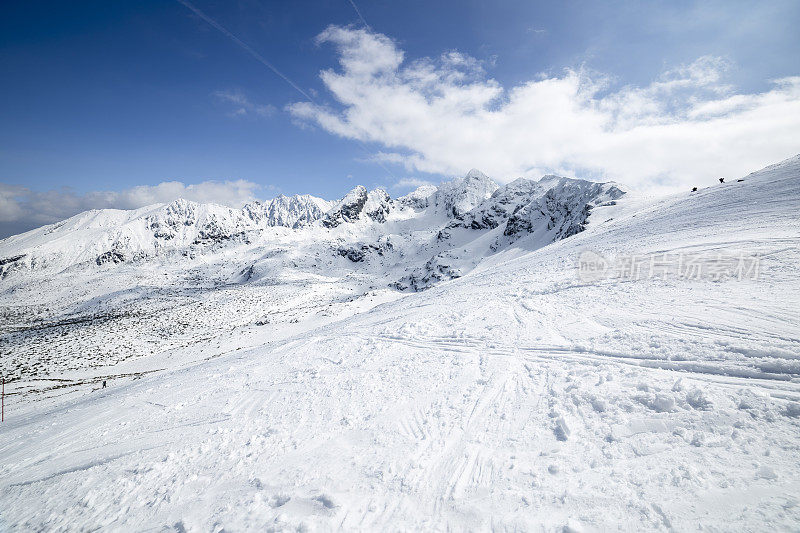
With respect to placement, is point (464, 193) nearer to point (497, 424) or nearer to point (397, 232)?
point (397, 232)

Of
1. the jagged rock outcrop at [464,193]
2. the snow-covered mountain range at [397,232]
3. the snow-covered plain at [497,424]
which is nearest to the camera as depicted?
the snow-covered plain at [497,424]

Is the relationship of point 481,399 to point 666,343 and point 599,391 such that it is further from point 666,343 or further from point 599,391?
point 666,343

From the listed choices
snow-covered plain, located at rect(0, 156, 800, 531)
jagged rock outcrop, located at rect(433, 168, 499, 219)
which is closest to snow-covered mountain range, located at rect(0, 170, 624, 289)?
jagged rock outcrop, located at rect(433, 168, 499, 219)

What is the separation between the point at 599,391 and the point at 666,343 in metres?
2.51

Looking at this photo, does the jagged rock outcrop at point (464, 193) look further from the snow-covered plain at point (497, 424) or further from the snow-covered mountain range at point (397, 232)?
the snow-covered plain at point (497, 424)

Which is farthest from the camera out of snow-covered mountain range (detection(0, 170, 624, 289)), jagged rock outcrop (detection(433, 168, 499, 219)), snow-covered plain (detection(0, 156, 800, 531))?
jagged rock outcrop (detection(433, 168, 499, 219))

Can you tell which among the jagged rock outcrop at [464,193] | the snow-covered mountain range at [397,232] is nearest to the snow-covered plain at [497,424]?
the snow-covered mountain range at [397,232]

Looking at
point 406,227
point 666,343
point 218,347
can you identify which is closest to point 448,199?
point 406,227

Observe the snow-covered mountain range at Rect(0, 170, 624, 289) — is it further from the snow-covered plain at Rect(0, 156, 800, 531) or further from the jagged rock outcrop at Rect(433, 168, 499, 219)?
the snow-covered plain at Rect(0, 156, 800, 531)

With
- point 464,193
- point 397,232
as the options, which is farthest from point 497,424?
point 464,193

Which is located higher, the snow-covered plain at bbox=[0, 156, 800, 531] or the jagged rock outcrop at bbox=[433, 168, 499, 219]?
the jagged rock outcrop at bbox=[433, 168, 499, 219]

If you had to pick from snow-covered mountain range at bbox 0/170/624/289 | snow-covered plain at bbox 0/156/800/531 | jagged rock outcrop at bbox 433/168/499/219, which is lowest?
snow-covered plain at bbox 0/156/800/531

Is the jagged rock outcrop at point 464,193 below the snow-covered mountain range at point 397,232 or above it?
above

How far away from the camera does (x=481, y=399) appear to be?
18.7 ft
